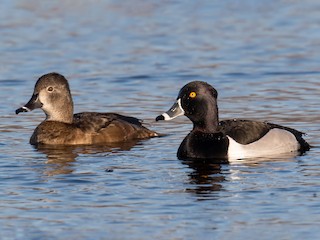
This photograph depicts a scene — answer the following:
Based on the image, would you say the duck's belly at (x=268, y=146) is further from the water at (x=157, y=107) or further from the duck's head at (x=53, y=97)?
the duck's head at (x=53, y=97)

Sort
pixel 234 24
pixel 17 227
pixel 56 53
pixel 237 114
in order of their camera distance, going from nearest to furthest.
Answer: pixel 17 227, pixel 237 114, pixel 56 53, pixel 234 24

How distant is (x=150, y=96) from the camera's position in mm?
17031

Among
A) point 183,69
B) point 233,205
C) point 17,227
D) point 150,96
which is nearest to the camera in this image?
point 17,227

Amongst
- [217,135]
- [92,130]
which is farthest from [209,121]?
[92,130]

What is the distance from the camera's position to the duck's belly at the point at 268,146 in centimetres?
1302

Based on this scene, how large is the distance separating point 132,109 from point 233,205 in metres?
5.95

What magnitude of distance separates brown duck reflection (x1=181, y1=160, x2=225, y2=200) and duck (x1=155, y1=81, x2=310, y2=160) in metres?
0.21

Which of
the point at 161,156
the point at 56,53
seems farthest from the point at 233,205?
the point at 56,53

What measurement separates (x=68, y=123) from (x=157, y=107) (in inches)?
68.8

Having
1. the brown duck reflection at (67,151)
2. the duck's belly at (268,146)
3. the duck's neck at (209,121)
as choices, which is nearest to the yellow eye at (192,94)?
the duck's neck at (209,121)

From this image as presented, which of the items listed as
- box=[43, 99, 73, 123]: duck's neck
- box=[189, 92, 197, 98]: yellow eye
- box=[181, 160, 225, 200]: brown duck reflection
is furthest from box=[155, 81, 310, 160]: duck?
box=[43, 99, 73, 123]: duck's neck

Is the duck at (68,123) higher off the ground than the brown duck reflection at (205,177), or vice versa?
the duck at (68,123)

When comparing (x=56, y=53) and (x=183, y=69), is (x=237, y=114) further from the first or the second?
(x=56, y=53)

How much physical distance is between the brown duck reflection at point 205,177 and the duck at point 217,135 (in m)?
0.21
